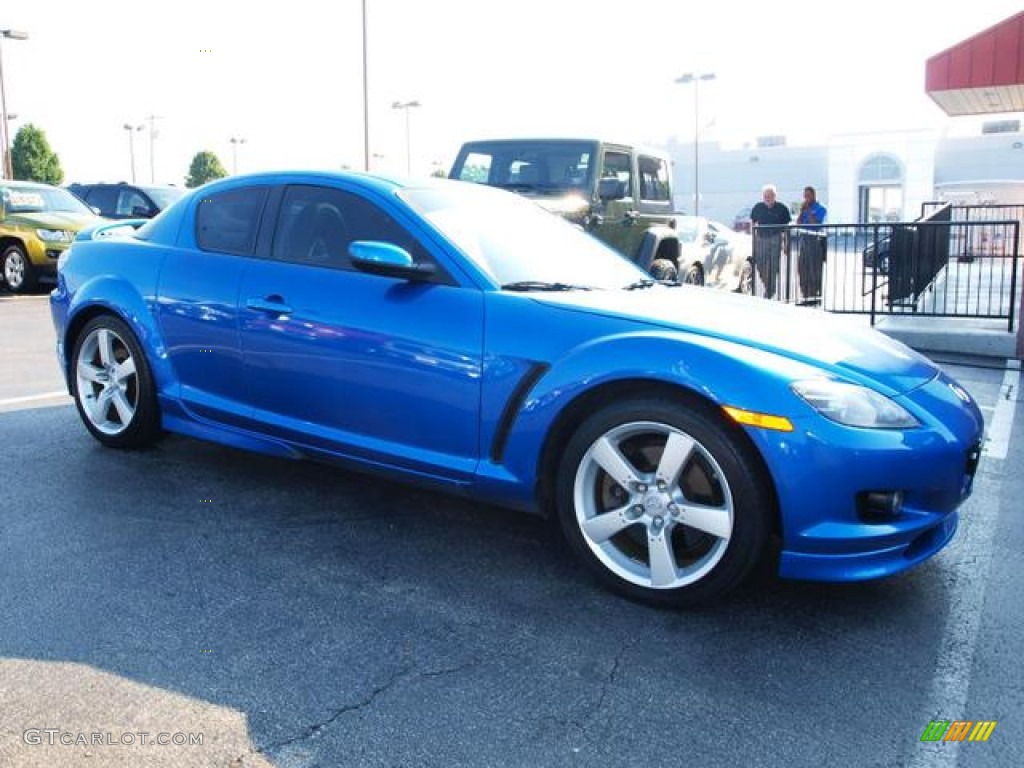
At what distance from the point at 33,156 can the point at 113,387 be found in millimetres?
57581

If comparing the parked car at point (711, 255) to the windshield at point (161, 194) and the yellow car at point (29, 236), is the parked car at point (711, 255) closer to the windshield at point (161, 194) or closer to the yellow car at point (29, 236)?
the yellow car at point (29, 236)

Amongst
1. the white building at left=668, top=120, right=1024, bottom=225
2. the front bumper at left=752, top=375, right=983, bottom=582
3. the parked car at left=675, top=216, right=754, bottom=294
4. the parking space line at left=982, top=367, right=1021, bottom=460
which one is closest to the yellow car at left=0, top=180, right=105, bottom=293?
the parked car at left=675, top=216, right=754, bottom=294

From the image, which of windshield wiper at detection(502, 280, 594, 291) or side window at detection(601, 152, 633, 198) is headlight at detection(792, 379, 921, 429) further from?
side window at detection(601, 152, 633, 198)

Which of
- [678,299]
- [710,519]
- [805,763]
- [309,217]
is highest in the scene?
[309,217]

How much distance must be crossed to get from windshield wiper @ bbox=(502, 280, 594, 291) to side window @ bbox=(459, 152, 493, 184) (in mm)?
6529

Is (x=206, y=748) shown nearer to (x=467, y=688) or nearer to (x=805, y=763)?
(x=467, y=688)

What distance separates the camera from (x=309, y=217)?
4.33 meters

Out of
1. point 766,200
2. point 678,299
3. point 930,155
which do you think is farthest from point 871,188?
point 678,299

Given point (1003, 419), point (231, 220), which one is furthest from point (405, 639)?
point (1003, 419)

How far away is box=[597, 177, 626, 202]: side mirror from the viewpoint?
9758mm

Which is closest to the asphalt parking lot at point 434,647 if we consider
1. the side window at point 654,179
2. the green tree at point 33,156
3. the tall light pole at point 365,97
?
the side window at point 654,179

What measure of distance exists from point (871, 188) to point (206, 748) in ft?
231

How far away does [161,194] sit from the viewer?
17000mm

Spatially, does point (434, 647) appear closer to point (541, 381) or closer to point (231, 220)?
point (541, 381)
